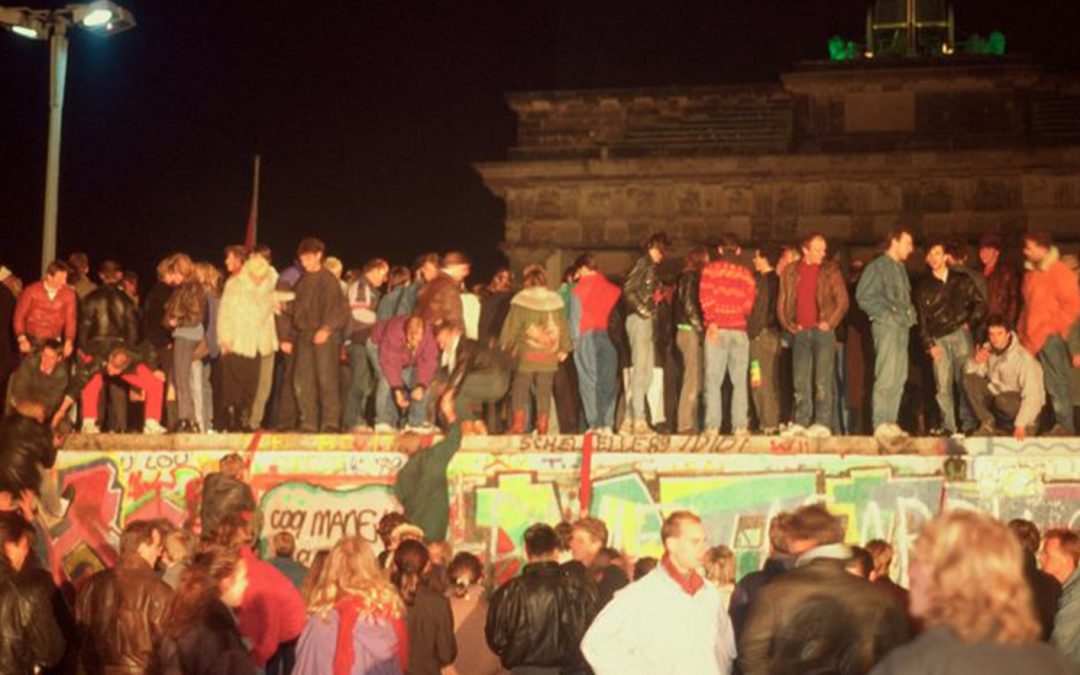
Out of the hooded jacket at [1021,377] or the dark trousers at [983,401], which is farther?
the dark trousers at [983,401]

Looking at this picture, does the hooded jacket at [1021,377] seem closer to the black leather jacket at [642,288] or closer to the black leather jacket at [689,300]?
the black leather jacket at [689,300]

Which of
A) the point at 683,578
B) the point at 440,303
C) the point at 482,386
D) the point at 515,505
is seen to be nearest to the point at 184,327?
the point at 440,303

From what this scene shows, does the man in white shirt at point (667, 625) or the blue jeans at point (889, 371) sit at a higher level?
the blue jeans at point (889, 371)

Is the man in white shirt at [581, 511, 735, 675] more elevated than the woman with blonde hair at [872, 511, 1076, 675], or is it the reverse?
the woman with blonde hair at [872, 511, 1076, 675]

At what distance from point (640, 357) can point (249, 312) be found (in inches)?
174

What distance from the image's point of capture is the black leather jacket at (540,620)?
1170 centimetres

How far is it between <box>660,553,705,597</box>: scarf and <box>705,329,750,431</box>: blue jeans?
8.39 meters

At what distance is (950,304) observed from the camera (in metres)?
17.7

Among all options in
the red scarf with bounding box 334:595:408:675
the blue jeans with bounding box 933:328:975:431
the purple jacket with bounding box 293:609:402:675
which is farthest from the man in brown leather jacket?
the blue jeans with bounding box 933:328:975:431

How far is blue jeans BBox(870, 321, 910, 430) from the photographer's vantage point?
17.7 meters

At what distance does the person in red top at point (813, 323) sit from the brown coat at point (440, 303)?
11.7 feet

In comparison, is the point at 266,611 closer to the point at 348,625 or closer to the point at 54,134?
the point at 348,625

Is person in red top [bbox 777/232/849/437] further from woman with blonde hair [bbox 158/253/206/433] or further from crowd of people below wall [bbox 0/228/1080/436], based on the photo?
woman with blonde hair [bbox 158/253/206/433]

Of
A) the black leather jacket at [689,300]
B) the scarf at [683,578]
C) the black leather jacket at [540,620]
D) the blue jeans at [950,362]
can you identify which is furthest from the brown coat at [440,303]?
the scarf at [683,578]
